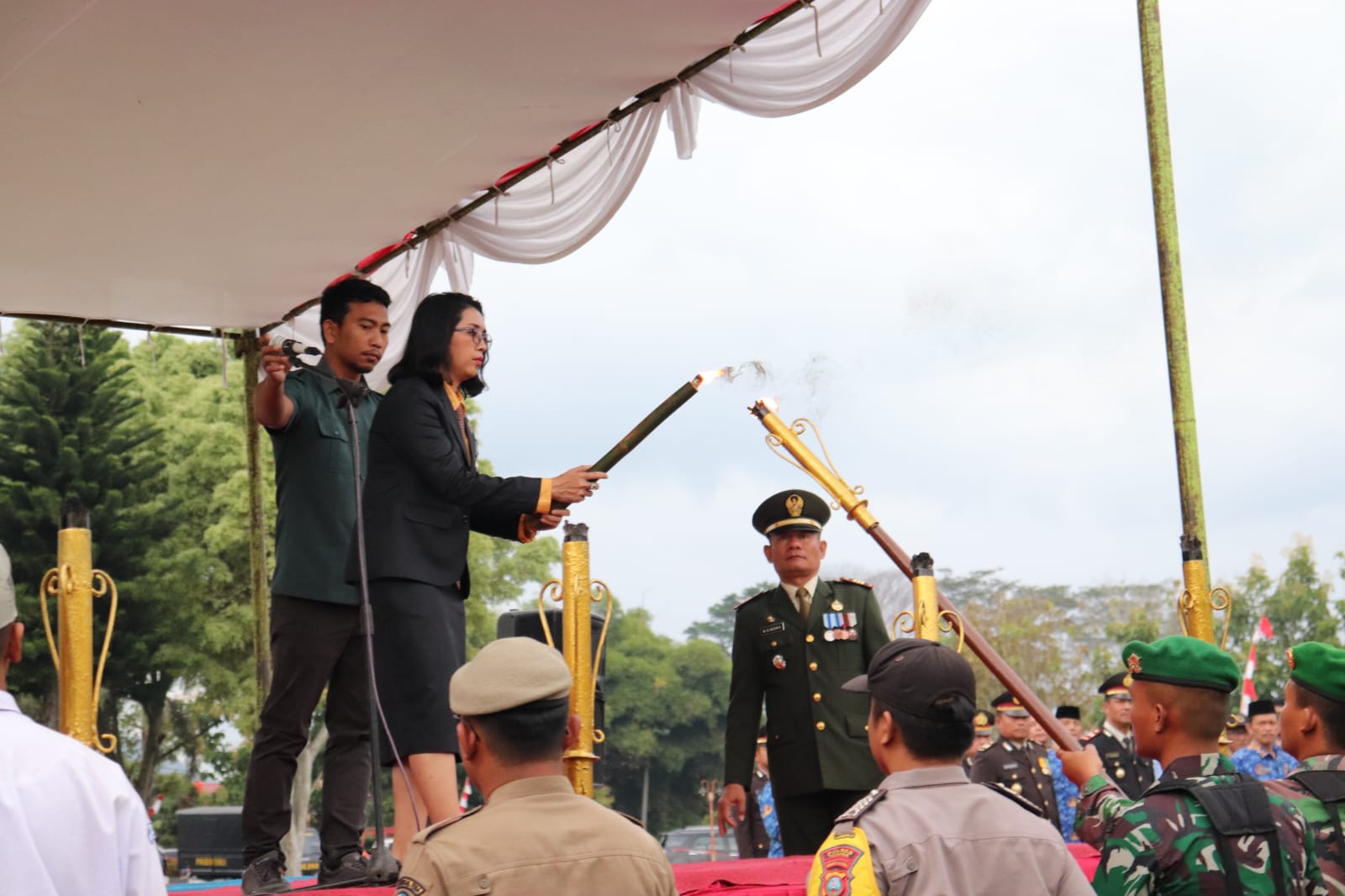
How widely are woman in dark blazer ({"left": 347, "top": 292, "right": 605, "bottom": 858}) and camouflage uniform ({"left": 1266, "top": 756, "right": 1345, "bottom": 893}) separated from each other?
6.73 feet

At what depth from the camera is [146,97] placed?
224 inches

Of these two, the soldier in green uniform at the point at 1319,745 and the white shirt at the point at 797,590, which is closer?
the soldier in green uniform at the point at 1319,745

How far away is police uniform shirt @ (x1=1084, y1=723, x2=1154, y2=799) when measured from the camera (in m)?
10.7

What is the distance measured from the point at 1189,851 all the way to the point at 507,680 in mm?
1433

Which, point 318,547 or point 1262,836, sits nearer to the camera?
point 1262,836

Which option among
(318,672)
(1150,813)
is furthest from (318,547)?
(1150,813)

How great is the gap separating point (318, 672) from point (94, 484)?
87.2 ft

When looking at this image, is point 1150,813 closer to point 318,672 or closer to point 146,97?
point 318,672

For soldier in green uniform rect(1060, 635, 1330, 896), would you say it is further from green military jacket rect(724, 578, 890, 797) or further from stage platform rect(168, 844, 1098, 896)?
green military jacket rect(724, 578, 890, 797)

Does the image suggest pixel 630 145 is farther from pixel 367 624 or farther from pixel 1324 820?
pixel 1324 820

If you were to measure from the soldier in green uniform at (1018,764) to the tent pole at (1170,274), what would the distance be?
5.42 m

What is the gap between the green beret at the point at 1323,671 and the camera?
10.7 ft

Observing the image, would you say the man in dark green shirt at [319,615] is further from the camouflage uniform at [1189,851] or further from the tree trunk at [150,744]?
the tree trunk at [150,744]

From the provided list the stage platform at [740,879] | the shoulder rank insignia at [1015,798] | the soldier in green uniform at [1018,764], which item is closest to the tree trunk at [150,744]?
the soldier in green uniform at [1018,764]
